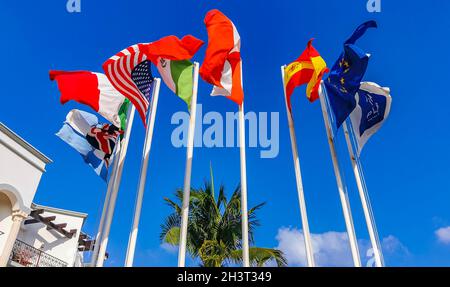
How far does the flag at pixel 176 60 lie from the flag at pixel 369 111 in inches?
203

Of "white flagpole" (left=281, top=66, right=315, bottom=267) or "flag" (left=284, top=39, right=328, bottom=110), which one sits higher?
"flag" (left=284, top=39, right=328, bottom=110)

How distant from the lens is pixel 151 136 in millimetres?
10391

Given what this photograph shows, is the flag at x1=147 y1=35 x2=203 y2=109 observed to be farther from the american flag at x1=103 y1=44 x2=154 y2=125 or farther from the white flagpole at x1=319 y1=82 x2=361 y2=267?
the white flagpole at x1=319 y1=82 x2=361 y2=267

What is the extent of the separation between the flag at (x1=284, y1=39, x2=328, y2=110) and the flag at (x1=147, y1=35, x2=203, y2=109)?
318 centimetres

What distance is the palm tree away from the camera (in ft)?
42.5

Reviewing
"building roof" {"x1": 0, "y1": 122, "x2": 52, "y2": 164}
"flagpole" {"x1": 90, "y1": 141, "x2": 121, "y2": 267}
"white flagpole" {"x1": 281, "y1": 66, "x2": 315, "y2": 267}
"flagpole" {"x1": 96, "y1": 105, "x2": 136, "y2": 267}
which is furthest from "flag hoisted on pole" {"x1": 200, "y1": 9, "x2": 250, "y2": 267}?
"building roof" {"x1": 0, "y1": 122, "x2": 52, "y2": 164}

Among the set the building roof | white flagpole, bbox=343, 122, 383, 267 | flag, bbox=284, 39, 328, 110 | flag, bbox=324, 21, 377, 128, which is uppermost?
the building roof

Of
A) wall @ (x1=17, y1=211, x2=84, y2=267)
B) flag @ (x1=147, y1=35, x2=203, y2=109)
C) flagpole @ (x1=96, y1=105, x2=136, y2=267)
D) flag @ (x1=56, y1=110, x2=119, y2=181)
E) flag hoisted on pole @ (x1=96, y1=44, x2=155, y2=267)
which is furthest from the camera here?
wall @ (x1=17, y1=211, x2=84, y2=267)

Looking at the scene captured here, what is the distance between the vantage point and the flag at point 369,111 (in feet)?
32.2

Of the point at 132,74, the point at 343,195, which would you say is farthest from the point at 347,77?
the point at 132,74

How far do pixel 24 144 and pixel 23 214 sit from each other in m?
3.49

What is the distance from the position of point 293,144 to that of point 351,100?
2.27 meters
